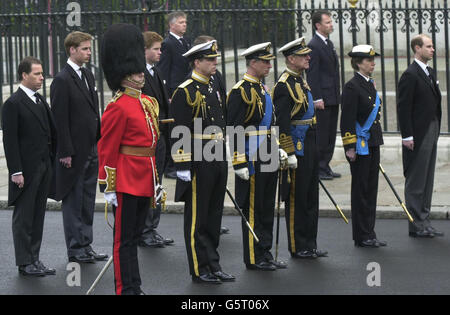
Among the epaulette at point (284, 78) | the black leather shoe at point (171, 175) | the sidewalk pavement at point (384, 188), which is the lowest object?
the sidewalk pavement at point (384, 188)

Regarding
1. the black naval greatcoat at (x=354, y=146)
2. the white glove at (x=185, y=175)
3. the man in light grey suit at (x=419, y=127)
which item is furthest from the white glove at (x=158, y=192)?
the man in light grey suit at (x=419, y=127)

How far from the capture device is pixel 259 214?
10.5 m

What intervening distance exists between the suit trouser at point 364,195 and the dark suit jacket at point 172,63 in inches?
157

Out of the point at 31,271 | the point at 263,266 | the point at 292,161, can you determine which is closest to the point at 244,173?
the point at 292,161

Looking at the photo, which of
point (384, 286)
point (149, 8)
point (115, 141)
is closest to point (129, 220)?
point (115, 141)

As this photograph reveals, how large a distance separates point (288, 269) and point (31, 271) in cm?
217

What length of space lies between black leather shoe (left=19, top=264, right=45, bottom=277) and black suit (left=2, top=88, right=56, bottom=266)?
50 millimetres

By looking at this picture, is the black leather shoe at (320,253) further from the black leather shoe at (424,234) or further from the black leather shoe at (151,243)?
the black leather shoe at (151,243)

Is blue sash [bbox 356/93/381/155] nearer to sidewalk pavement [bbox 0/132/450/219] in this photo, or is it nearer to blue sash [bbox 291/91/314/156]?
blue sash [bbox 291/91/314/156]

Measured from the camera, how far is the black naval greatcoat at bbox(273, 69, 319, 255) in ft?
34.8

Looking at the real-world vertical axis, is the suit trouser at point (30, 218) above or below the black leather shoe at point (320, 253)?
above

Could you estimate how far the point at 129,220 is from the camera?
9.02 m

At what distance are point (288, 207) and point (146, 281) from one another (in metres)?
1.62

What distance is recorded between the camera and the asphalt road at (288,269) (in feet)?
31.7
